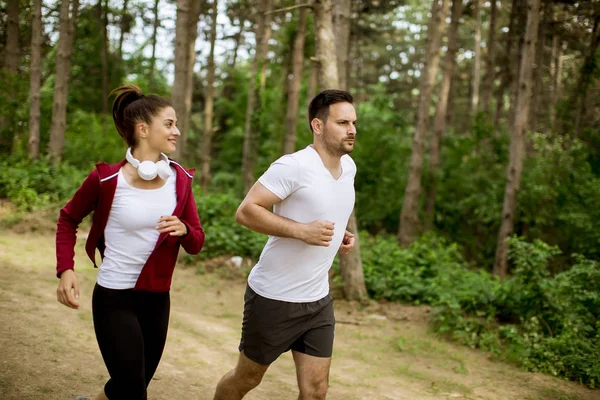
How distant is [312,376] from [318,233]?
916mm

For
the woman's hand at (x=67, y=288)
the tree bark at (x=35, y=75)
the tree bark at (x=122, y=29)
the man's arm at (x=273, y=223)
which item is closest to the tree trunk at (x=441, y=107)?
the tree bark at (x=35, y=75)

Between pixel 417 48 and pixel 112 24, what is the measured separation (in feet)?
78.4

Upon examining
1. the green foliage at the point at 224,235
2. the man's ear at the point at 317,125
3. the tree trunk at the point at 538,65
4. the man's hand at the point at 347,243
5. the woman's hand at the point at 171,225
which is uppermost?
the tree trunk at the point at 538,65

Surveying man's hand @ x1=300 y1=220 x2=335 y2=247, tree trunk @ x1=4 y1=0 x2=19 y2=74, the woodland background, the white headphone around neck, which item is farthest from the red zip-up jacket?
tree trunk @ x1=4 y1=0 x2=19 y2=74

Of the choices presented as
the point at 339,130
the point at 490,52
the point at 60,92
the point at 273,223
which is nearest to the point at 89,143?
the point at 60,92

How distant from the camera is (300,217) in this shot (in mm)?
3502

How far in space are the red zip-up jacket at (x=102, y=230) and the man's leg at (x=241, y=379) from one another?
740mm

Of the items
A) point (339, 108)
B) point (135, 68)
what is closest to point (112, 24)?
point (135, 68)

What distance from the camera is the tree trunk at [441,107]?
55.7 feet

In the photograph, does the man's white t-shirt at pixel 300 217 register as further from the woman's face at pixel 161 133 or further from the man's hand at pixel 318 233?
the woman's face at pixel 161 133

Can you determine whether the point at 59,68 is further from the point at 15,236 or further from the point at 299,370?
the point at 299,370

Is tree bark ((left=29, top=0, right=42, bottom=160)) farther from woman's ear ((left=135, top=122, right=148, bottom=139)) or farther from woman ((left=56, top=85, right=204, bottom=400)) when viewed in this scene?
woman's ear ((left=135, top=122, right=148, bottom=139))

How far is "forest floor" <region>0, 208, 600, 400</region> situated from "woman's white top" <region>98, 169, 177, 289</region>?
1993mm

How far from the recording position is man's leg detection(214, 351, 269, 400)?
11.9 feet
